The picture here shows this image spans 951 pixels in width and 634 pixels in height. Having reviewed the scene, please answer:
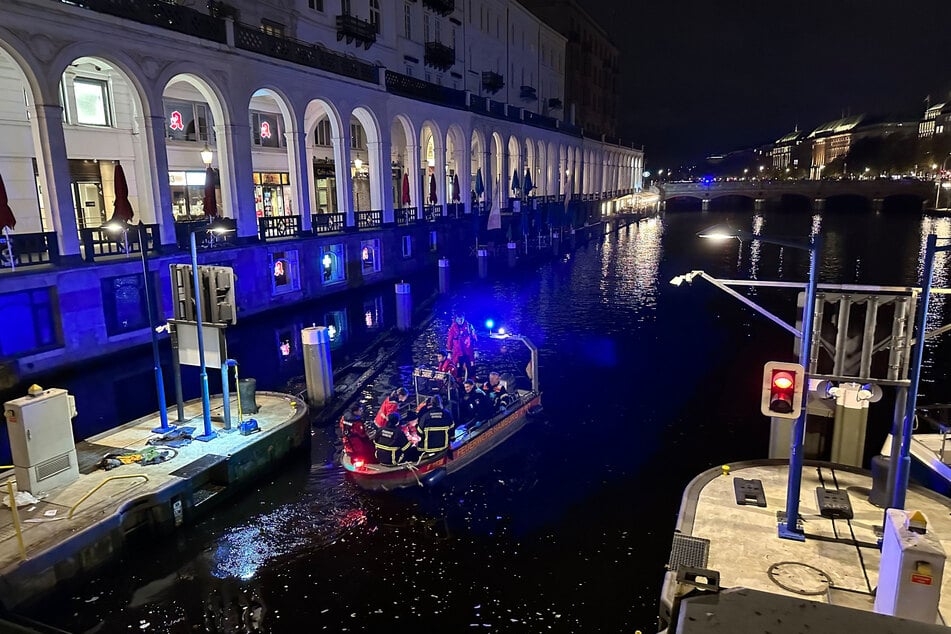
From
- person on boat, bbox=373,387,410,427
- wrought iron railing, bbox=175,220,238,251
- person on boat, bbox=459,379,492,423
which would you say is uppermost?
wrought iron railing, bbox=175,220,238,251

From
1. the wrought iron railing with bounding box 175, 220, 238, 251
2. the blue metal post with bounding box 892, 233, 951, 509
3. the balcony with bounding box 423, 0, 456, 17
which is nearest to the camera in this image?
the blue metal post with bounding box 892, 233, 951, 509

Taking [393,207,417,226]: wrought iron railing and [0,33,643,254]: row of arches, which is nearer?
[0,33,643,254]: row of arches

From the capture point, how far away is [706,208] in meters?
139

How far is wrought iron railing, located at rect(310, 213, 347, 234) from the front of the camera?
34.8m

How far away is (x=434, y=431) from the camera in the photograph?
14.0m

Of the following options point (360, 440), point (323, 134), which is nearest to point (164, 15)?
point (323, 134)

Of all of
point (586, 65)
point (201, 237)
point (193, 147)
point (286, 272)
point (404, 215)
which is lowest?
point (286, 272)

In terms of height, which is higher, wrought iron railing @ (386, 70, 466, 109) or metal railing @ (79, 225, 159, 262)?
wrought iron railing @ (386, 70, 466, 109)

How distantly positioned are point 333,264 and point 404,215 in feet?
26.7

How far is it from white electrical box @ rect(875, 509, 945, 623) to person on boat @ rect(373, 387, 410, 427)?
9.76 metres

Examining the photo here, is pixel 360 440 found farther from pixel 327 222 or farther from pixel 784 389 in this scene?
pixel 327 222

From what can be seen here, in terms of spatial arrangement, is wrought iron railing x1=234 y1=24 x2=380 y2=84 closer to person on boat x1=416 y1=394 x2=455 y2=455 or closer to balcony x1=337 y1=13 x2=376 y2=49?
balcony x1=337 y1=13 x2=376 y2=49

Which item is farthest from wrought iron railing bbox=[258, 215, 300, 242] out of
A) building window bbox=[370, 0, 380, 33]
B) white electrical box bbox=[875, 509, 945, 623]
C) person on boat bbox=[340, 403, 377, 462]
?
white electrical box bbox=[875, 509, 945, 623]

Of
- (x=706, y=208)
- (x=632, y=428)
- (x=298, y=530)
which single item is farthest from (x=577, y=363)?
(x=706, y=208)
